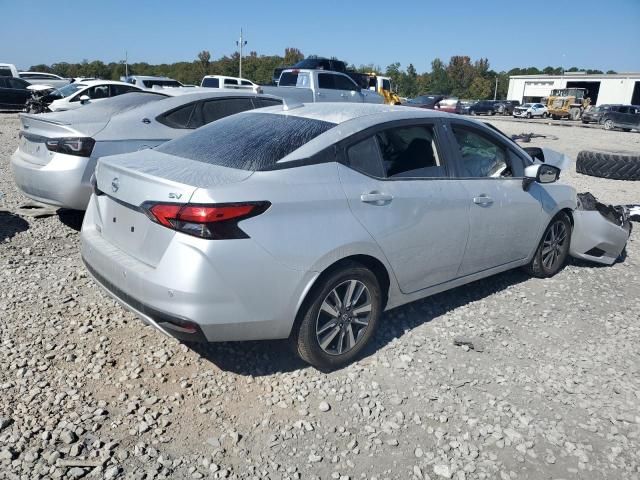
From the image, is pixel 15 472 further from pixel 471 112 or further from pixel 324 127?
pixel 471 112

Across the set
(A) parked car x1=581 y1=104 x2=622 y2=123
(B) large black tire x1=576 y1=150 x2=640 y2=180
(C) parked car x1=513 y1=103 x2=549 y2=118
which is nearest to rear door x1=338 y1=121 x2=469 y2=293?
(B) large black tire x1=576 y1=150 x2=640 y2=180

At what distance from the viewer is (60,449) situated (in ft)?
8.35

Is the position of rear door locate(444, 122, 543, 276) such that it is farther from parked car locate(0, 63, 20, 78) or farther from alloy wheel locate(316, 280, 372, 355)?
parked car locate(0, 63, 20, 78)

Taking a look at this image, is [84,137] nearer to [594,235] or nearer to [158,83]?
[594,235]

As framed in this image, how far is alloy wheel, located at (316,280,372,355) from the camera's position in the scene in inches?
125

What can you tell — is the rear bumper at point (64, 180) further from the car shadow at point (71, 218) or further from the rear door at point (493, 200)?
the rear door at point (493, 200)

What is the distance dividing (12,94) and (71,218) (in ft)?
71.7

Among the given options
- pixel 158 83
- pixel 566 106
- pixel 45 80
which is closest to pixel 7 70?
pixel 45 80

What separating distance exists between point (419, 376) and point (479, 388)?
0.37 metres

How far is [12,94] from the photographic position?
2383cm

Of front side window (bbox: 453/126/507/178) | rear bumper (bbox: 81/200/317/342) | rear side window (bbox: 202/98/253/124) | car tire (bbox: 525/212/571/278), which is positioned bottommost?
car tire (bbox: 525/212/571/278)

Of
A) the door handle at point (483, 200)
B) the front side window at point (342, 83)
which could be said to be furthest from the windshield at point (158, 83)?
the door handle at point (483, 200)

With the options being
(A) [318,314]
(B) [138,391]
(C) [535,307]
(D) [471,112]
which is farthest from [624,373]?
(D) [471,112]

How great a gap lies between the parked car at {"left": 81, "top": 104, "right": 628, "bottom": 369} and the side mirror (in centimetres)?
22
